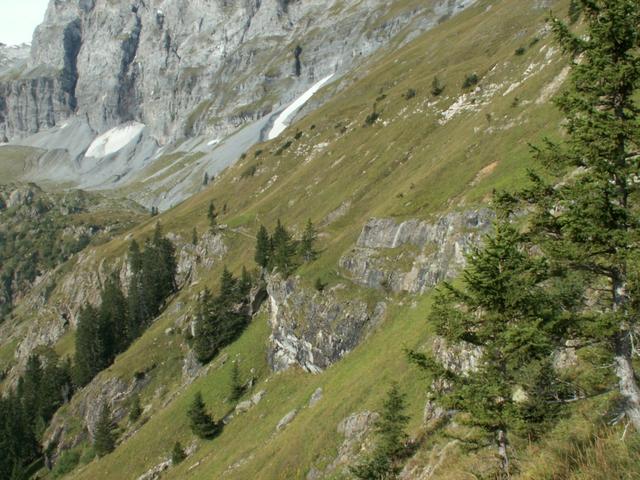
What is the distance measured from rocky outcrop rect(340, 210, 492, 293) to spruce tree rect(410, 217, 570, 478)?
27.2 meters

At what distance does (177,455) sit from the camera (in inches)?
2379

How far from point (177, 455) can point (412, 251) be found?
38.5 meters

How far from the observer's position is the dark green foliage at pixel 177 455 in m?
60.4

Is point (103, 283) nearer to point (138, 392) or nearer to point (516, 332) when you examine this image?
point (138, 392)

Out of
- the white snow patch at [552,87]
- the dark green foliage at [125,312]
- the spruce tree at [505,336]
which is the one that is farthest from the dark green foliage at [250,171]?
the spruce tree at [505,336]

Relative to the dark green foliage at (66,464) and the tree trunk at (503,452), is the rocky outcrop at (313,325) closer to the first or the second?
the tree trunk at (503,452)

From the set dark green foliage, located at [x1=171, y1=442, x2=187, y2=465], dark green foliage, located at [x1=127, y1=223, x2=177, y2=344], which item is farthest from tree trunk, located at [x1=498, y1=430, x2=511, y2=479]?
dark green foliage, located at [x1=127, y1=223, x2=177, y2=344]

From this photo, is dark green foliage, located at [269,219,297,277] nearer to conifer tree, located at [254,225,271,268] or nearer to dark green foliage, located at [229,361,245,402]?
conifer tree, located at [254,225,271,268]

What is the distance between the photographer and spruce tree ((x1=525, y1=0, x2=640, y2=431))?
11.1m

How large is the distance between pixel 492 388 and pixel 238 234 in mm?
104686

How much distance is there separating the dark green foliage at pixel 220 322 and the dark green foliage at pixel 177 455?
68.2 ft

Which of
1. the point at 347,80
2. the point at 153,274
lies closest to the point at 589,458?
the point at 153,274

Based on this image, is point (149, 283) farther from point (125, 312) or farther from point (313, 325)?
point (313, 325)

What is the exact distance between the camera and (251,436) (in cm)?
5309
